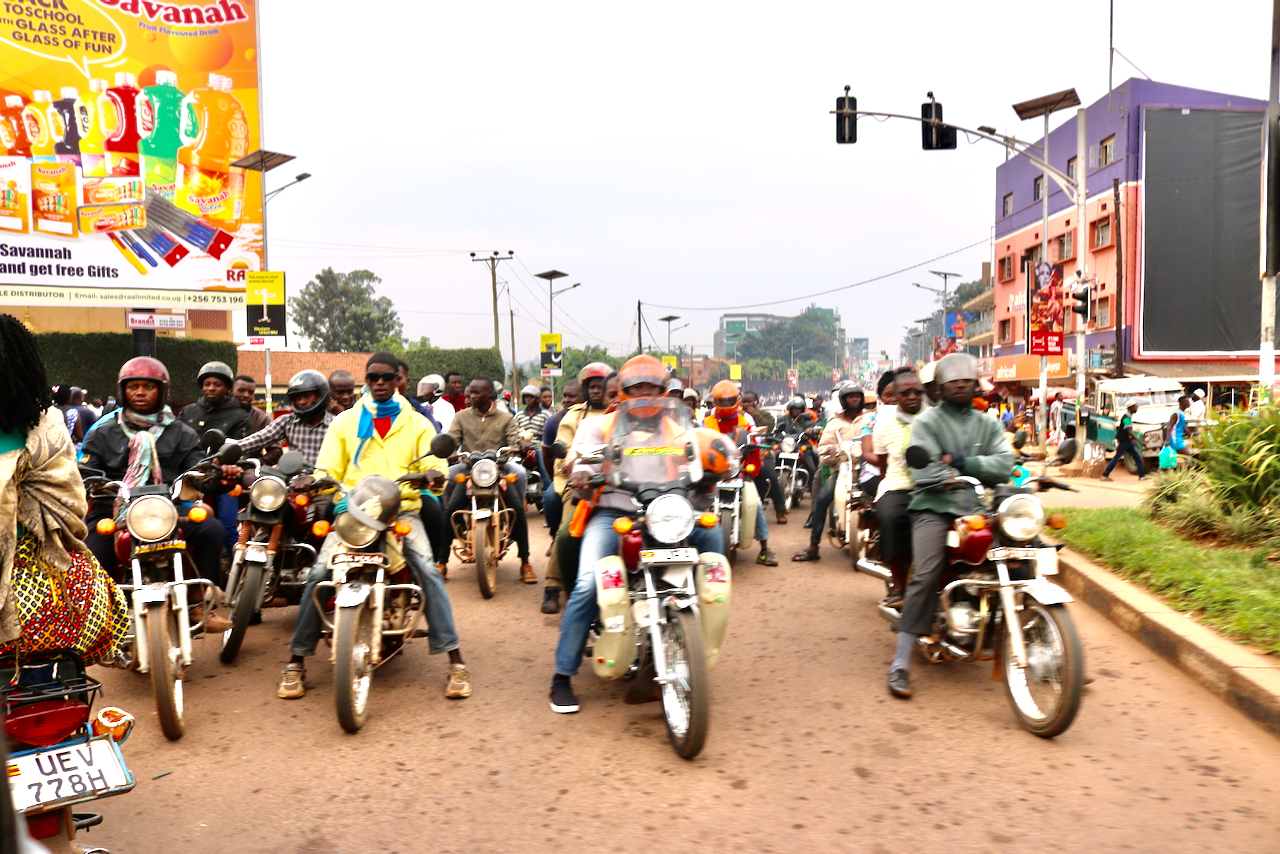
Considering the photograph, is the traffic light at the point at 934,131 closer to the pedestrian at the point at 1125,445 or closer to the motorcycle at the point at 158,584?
the pedestrian at the point at 1125,445

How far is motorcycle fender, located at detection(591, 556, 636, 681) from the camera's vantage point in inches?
178

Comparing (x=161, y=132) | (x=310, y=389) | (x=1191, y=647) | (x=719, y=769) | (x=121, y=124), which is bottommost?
(x=719, y=769)

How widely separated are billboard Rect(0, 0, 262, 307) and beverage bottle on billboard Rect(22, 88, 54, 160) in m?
0.02

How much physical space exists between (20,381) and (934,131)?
619 inches

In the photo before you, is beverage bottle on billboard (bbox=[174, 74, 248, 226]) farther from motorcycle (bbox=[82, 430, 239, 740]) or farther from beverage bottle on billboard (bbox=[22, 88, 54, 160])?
motorcycle (bbox=[82, 430, 239, 740])

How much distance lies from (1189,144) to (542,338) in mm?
23496

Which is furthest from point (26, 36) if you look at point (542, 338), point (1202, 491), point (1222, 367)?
point (1222, 367)

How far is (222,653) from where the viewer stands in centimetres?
583

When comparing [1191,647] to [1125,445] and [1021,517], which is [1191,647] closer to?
[1021,517]

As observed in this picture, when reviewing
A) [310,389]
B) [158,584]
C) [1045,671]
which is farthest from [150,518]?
[1045,671]

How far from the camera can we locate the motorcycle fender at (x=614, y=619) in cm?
452

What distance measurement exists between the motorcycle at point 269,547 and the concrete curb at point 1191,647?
4870 mm

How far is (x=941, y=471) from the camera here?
16.8 ft

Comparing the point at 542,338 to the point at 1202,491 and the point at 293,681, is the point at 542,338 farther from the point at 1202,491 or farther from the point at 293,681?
the point at 293,681
